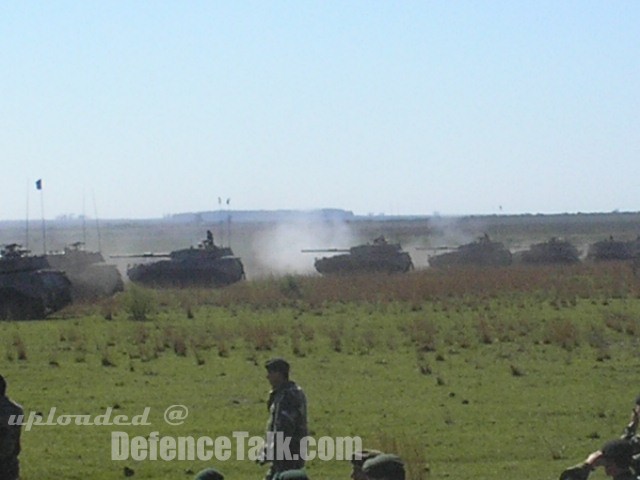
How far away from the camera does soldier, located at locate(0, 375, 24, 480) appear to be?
1098cm

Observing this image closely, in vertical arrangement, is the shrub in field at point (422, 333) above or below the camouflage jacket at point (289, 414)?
below

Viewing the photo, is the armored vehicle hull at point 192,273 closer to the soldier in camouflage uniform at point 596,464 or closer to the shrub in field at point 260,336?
the shrub in field at point 260,336

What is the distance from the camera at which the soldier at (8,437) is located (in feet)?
36.0

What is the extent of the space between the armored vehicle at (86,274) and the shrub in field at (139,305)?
21.9 feet

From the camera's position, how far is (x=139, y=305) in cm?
3809

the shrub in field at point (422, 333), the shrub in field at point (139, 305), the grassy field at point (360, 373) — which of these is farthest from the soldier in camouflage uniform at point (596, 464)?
the shrub in field at point (139, 305)

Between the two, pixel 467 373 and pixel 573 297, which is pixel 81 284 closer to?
pixel 573 297

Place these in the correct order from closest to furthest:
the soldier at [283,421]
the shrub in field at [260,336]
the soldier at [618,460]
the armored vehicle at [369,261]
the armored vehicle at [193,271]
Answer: the soldier at [618,460]
the soldier at [283,421]
the shrub in field at [260,336]
the armored vehicle at [193,271]
the armored vehicle at [369,261]

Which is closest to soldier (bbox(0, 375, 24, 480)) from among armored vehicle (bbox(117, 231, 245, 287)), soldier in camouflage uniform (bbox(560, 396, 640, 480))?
soldier in camouflage uniform (bbox(560, 396, 640, 480))

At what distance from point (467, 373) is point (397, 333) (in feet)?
25.4

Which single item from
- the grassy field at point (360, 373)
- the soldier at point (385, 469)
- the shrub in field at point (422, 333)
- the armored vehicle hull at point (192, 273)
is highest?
the soldier at point (385, 469)

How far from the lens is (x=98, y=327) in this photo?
34969mm

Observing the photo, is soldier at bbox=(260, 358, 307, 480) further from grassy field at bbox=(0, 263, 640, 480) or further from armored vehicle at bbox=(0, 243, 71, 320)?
armored vehicle at bbox=(0, 243, 71, 320)

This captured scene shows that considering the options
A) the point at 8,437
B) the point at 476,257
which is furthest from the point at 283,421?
the point at 476,257
